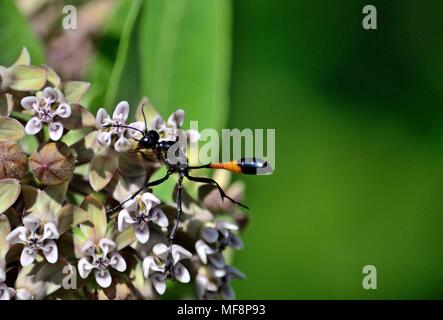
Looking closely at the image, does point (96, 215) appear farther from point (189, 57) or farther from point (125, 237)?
point (189, 57)

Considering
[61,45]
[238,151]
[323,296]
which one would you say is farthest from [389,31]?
[61,45]

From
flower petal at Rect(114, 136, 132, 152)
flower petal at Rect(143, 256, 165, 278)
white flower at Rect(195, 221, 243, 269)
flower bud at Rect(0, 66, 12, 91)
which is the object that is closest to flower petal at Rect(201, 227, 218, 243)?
white flower at Rect(195, 221, 243, 269)

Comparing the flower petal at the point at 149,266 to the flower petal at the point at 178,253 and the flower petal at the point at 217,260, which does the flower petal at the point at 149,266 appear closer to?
the flower petal at the point at 178,253

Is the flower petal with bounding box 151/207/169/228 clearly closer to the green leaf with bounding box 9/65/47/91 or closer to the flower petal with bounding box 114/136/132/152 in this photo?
the flower petal with bounding box 114/136/132/152

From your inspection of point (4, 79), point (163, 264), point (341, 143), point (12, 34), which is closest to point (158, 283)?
point (163, 264)
